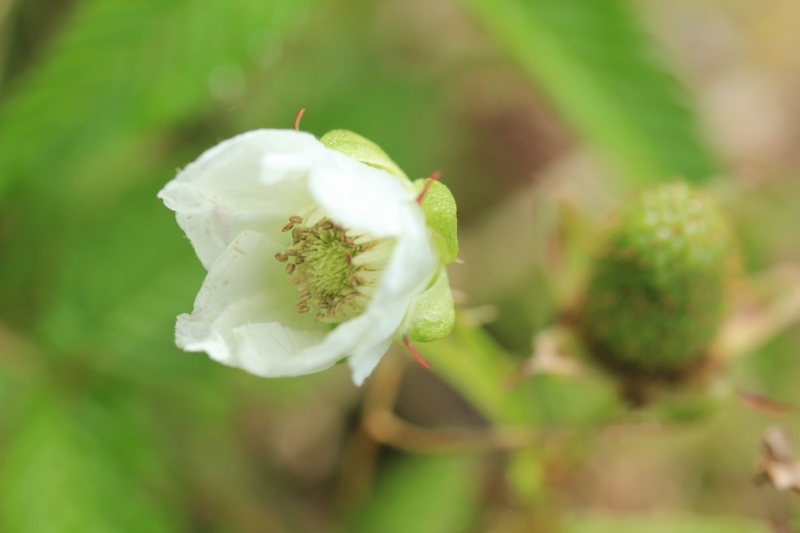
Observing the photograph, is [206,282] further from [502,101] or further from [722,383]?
[502,101]

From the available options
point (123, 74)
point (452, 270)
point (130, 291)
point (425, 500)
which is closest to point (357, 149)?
point (123, 74)

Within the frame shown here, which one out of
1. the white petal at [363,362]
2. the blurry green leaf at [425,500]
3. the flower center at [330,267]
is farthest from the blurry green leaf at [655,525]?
the white petal at [363,362]

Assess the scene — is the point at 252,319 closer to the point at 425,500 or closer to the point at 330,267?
the point at 330,267

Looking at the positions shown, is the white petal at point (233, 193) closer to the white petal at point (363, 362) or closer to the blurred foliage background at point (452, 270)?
the white petal at point (363, 362)

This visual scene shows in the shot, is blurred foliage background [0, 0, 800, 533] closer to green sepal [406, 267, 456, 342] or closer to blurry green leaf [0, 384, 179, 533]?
blurry green leaf [0, 384, 179, 533]

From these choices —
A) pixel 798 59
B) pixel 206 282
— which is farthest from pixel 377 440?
pixel 798 59
